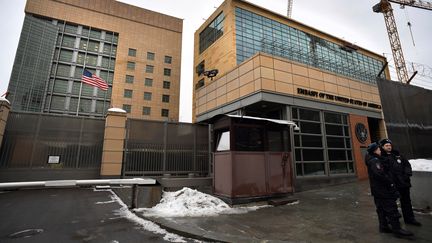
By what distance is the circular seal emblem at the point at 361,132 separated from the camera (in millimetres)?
14609

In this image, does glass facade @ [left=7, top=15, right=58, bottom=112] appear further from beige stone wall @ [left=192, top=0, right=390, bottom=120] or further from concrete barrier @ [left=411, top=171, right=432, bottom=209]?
concrete barrier @ [left=411, top=171, right=432, bottom=209]

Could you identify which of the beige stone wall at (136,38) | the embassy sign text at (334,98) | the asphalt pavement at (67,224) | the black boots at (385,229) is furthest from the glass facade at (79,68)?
the black boots at (385,229)

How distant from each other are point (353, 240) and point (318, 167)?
8997 millimetres

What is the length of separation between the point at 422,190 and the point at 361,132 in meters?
9.63

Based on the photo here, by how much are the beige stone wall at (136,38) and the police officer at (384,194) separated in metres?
40.7

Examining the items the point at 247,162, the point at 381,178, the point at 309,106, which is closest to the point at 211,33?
the point at 309,106

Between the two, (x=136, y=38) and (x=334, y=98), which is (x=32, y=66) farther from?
(x=334, y=98)

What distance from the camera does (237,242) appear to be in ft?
13.3

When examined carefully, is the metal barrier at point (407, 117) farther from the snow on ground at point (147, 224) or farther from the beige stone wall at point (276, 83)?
the snow on ground at point (147, 224)

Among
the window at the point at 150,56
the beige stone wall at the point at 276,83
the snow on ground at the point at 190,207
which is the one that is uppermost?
the window at the point at 150,56

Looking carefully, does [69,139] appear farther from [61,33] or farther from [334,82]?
[61,33]

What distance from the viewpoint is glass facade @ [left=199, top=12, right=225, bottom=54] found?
28.8 metres

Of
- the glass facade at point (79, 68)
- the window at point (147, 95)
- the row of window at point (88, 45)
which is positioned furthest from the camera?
the window at point (147, 95)

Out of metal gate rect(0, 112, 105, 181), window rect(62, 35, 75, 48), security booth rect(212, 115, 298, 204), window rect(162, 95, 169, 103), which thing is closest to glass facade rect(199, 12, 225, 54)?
window rect(162, 95, 169, 103)
